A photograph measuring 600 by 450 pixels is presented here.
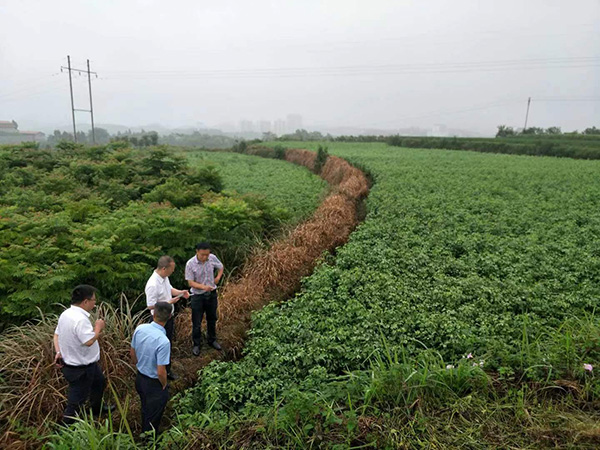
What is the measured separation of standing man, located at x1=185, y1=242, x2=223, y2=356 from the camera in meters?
5.57

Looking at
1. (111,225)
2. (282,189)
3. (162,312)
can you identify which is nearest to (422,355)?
(162,312)

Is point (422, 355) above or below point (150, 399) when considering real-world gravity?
above

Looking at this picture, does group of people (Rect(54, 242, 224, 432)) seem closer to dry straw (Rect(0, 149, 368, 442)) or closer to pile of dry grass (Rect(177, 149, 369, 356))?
dry straw (Rect(0, 149, 368, 442))

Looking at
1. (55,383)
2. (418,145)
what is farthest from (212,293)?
(418,145)

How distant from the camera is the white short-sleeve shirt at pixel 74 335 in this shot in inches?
157

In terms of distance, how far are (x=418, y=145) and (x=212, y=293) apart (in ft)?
153

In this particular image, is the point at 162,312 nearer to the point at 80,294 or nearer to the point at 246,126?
the point at 80,294

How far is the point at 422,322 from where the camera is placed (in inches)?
203

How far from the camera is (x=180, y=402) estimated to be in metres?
4.18

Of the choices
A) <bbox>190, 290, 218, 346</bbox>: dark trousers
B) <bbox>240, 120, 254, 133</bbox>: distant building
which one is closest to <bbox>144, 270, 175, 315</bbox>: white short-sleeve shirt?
<bbox>190, 290, 218, 346</bbox>: dark trousers

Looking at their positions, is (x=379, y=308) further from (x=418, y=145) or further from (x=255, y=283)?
(x=418, y=145)

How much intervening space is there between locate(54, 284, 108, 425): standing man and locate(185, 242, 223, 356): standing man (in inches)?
60.9

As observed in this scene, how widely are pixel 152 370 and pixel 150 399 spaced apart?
31cm

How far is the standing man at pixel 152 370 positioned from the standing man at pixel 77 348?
1.68 ft
